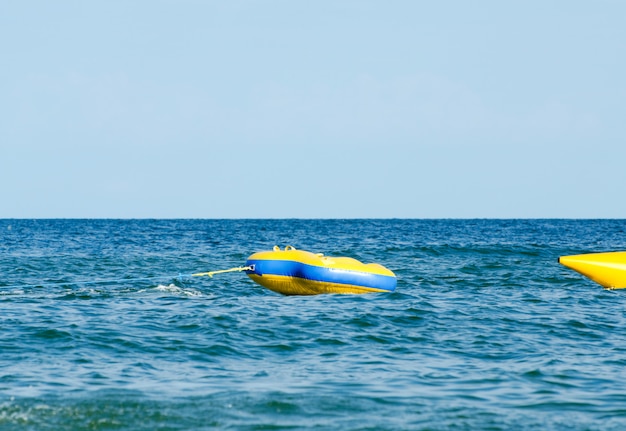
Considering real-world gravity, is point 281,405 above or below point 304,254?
below

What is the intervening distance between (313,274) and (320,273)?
6.4 inches

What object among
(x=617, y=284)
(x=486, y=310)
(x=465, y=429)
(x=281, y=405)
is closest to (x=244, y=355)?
(x=281, y=405)

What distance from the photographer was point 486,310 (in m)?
17.8

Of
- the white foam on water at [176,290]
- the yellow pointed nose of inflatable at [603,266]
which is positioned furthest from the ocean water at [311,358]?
the yellow pointed nose of inflatable at [603,266]

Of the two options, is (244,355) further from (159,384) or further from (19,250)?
(19,250)

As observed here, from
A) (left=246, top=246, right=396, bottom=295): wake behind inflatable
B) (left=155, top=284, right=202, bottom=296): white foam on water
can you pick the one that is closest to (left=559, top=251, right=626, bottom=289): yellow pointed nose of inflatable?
(left=246, top=246, right=396, bottom=295): wake behind inflatable

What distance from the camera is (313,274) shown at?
779 inches

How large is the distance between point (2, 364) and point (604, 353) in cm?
877

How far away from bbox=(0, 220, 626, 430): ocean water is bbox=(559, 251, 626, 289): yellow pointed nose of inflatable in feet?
1.43

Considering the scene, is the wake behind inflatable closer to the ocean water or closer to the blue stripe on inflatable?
the blue stripe on inflatable

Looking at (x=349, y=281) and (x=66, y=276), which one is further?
(x=66, y=276)

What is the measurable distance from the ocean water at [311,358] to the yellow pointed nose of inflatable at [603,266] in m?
0.44

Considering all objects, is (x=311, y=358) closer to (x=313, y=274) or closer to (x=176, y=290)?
(x=313, y=274)

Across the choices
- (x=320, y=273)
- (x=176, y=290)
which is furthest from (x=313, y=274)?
(x=176, y=290)
